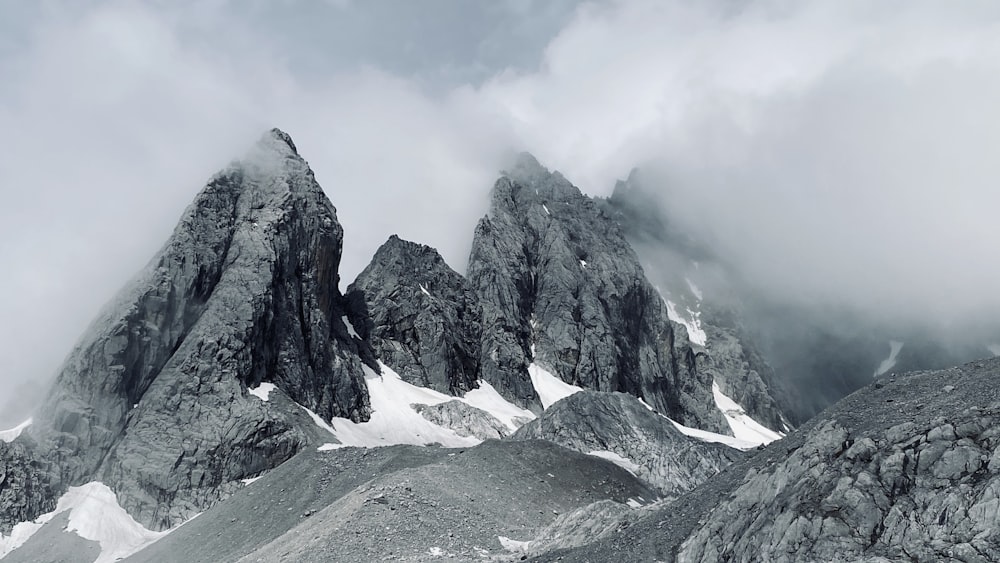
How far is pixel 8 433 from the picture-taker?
88.6 metres

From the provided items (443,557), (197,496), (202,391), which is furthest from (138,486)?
(443,557)

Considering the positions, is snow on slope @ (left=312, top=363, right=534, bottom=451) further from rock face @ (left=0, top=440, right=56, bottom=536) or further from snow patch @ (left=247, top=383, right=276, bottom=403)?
rock face @ (left=0, top=440, right=56, bottom=536)

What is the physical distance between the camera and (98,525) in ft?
266

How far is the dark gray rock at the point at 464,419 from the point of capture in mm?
121375

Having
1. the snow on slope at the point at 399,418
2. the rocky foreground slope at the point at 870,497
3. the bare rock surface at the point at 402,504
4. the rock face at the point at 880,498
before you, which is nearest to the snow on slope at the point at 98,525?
the bare rock surface at the point at 402,504

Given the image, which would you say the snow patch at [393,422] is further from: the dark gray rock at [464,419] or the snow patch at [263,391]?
the snow patch at [263,391]

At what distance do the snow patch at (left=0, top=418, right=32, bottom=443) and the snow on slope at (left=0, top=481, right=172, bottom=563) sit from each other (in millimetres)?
8638

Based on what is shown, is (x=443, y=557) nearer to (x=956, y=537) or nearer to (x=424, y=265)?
(x=956, y=537)

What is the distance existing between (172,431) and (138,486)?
7.53m

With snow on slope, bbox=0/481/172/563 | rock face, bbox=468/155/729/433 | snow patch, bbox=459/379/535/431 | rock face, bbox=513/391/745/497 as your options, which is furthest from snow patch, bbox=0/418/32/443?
rock face, bbox=468/155/729/433

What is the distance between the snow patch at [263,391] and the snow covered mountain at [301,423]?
0.48 m

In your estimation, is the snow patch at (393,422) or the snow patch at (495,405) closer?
the snow patch at (393,422)

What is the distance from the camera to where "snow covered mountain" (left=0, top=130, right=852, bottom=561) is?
53750mm

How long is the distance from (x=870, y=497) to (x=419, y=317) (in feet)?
398
